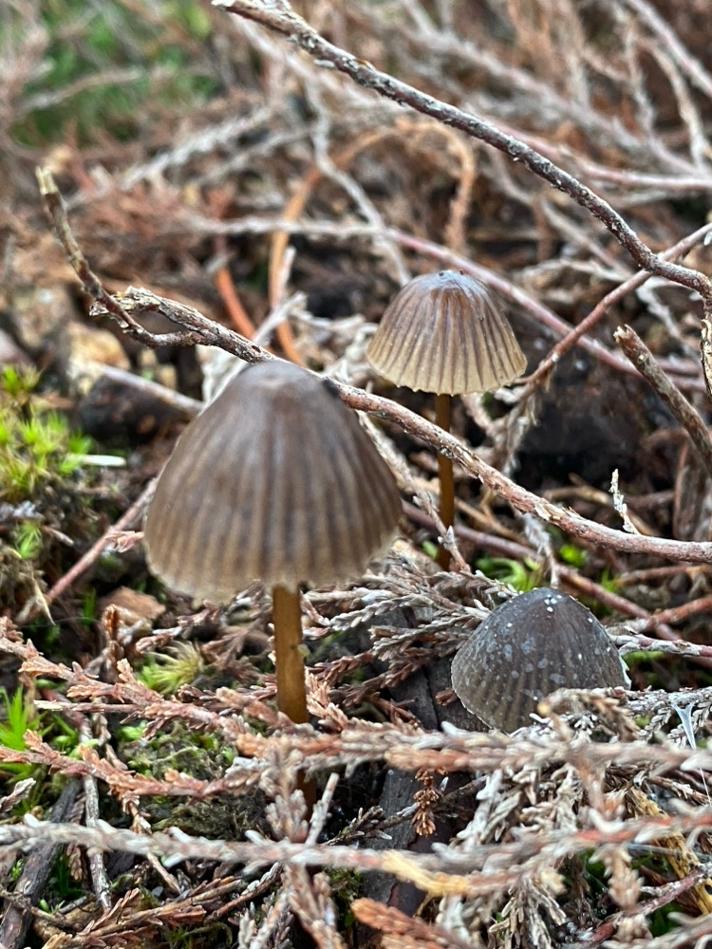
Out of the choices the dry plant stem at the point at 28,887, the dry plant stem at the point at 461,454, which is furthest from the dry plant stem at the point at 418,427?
the dry plant stem at the point at 28,887

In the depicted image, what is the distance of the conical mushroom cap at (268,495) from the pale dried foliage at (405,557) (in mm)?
352

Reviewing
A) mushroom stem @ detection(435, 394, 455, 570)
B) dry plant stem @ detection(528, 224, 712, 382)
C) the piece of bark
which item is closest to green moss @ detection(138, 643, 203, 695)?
the piece of bark

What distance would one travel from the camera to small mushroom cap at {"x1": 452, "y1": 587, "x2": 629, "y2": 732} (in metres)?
1.99

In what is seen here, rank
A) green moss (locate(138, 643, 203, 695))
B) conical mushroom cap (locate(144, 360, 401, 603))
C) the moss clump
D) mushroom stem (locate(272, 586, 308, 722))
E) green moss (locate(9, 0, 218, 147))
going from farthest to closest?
green moss (locate(9, 0, 218, 147)) → the moss clump → green moss (locate(138, 643, 203, 695)) → mushroom stem (locate(272, 586, 308, 722)) → conical mushroom cap (locate(144, 360, 401, 603))

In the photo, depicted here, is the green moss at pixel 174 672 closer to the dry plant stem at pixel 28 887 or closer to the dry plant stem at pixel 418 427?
the dry plant stem at pixel 28 887

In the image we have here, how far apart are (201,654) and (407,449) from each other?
1.20 meters

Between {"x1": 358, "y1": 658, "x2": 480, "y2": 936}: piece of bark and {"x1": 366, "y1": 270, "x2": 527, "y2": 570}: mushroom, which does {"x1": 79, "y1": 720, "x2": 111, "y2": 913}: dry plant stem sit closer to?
{"x1": 358, "y1": 658, "x2": 480, "y2": 936}: piece of bark

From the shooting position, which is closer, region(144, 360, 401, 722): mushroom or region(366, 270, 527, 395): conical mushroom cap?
region(144, 360, 401, 722): mushroom

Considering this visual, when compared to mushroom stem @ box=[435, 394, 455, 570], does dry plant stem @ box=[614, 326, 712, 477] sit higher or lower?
higher

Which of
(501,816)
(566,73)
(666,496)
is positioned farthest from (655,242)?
(501,816)

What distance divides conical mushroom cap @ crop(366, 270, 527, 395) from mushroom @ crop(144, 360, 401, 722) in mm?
882

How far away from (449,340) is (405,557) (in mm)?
623

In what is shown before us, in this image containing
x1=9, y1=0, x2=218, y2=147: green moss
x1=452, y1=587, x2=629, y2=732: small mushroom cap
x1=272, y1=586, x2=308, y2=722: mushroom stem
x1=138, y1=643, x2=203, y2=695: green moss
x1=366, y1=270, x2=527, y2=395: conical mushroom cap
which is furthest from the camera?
x1=9, y1=0, x2=218, y2=147: green moss

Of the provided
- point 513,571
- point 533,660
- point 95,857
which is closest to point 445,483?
point 513,571
